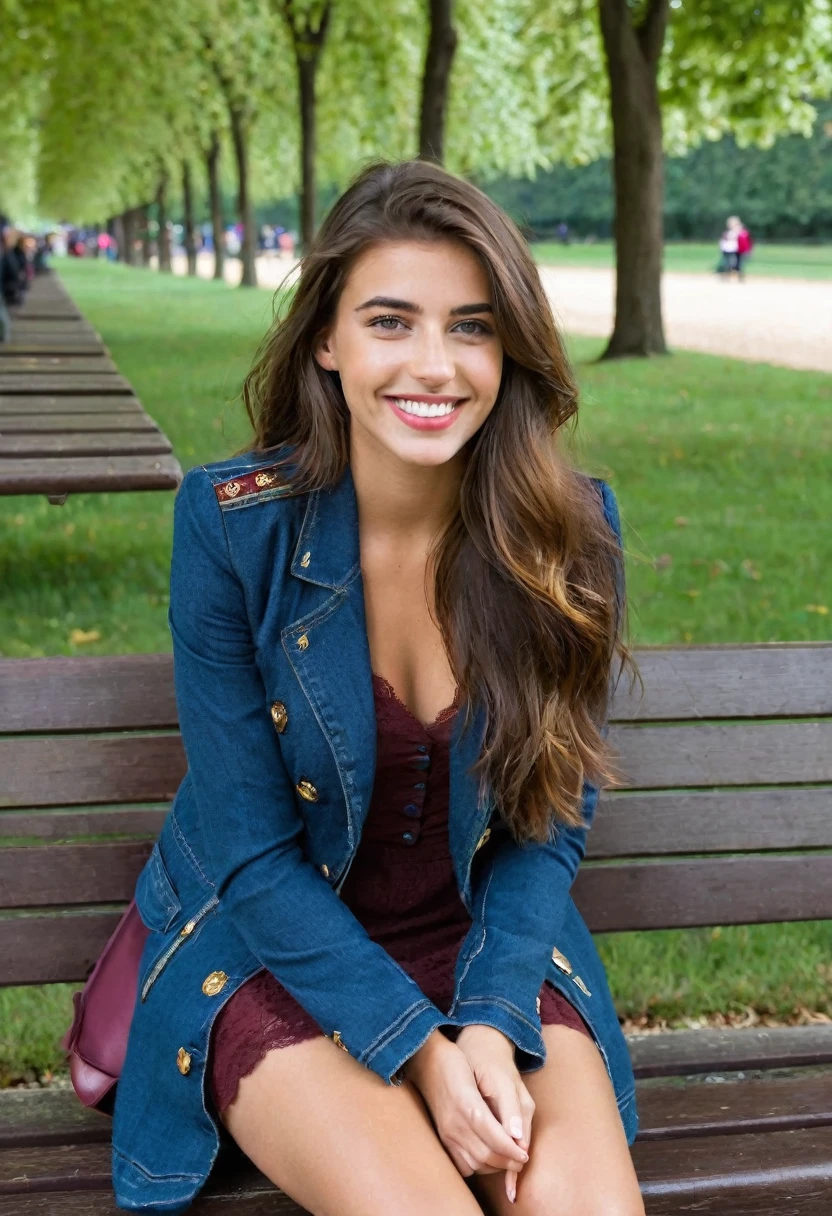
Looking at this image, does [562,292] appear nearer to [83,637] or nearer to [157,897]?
[83,637]

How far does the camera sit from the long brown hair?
2.42 meters

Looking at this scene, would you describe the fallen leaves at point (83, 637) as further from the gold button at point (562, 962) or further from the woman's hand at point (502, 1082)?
the woman's hand at point (502, 1082)

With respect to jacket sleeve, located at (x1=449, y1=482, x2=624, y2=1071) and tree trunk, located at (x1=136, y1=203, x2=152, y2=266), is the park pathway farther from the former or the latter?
tree trunk, located at (x1=136, y1=203, x2=152, y2=266)

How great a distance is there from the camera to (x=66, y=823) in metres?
2.78

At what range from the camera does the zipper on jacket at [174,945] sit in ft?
7.77

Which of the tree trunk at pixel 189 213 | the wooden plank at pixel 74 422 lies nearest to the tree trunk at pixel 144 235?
the tree trunk at pixel 189 213

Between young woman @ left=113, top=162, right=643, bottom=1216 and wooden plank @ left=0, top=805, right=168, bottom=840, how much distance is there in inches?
12.3

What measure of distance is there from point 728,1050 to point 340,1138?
1065 mm

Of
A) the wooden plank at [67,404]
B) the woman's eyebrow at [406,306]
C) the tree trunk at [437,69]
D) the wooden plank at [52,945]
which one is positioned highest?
the tree trunk at [437,69]

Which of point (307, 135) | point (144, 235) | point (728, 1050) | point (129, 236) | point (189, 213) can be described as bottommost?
point (129, 236)

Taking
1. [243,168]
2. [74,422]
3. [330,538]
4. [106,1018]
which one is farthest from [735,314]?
[106,1018]

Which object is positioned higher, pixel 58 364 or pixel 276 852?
pixel 276 852

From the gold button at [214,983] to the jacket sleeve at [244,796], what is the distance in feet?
0.22

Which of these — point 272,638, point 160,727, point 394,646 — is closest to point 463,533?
point 394,646
